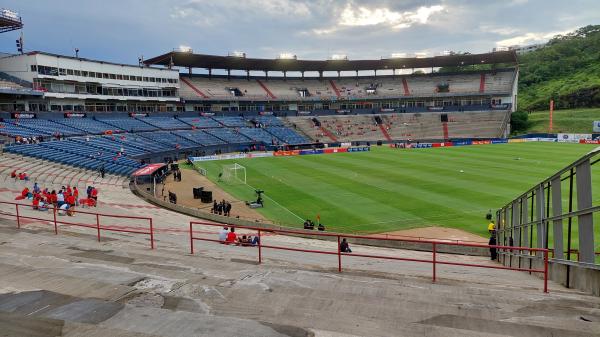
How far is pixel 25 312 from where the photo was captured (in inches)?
332

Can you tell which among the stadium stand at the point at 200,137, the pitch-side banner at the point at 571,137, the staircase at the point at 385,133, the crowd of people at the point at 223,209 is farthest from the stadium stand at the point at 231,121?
the pitch-side banner at the point at 571,137

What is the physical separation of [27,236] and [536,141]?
292 feet

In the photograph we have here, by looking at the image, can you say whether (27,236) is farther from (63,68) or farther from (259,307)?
(63,68)

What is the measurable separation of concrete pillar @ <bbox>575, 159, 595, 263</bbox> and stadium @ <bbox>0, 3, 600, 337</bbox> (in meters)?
0.03

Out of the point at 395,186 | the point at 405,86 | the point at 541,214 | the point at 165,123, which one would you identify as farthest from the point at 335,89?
the point at 541,214

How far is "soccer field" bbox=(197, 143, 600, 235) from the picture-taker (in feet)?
90.9

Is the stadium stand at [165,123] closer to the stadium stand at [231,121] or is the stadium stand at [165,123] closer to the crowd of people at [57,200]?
the stadium stand at [231,121]

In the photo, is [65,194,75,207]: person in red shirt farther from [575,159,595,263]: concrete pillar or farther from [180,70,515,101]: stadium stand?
[180,70,515,101]: stadium stand

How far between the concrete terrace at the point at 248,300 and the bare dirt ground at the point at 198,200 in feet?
52.1

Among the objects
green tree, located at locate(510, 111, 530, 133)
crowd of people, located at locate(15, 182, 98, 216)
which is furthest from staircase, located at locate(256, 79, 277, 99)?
crowd of people, located at locate(15, 182, 98, 216)

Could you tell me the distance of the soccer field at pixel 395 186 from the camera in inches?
1091

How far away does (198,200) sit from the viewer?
35094mm

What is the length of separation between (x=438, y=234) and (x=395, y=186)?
14.4 m

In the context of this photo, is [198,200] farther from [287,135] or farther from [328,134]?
[328,134]
